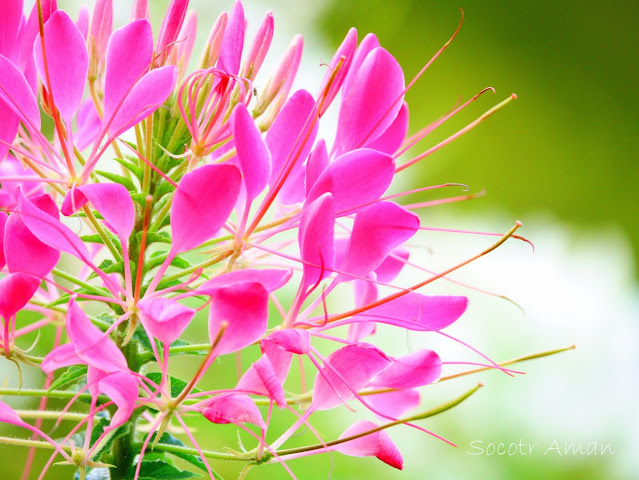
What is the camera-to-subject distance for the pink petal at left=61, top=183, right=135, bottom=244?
14.5 inches

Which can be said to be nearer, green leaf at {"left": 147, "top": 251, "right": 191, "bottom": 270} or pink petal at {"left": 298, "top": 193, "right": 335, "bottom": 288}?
pink petal at {"left": 298, "top": 193, "right": 335, "bottom": 288}

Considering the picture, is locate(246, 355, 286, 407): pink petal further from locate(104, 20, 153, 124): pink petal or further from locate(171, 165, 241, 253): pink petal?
→ locate(104, 20, 153, 124): pink petal

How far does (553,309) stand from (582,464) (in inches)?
13.4

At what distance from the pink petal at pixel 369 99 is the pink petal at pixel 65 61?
17 centimetres

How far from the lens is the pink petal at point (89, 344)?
338mm

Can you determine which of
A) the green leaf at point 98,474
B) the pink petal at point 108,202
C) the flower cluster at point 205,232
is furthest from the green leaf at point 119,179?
the green leaf at point 98,474

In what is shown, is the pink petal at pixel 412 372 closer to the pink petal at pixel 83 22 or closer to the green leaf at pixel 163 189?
the green leaf at pixel 163 189

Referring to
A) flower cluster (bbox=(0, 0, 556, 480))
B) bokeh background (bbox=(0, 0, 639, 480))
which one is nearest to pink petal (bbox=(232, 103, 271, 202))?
flower cluster (bbox=(0, 0, 556, 480))

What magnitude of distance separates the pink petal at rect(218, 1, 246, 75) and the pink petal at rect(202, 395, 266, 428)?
20cm

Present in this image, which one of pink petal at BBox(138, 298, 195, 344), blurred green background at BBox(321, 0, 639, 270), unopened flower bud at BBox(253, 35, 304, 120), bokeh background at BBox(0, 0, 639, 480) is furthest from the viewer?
blurred green background at BBox(321, 0, 639, 270)

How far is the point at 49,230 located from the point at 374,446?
0.23 m

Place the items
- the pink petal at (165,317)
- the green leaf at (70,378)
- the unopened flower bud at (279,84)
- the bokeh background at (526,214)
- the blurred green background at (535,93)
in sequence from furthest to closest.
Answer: the blurred green background at (535,93) → the bokeh background at (526,214) → the unopened flower bud at (279,84) → the green leaf at (70,378) → the pink petal at (165,317)

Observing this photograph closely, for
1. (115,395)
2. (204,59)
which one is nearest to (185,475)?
(115,395)

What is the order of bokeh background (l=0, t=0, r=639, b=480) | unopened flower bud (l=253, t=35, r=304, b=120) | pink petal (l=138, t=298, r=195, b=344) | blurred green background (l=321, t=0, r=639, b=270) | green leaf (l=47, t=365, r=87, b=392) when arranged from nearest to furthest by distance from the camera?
1. pink petal (l=138, t=298, r=195, b=344)
2. green leaf (l=47, t=365, r=87, b=392)
3. unopened flower bud (l=253, t=35, r=304, b=120)
4. bokeh background (l=0, t=0, r=639, b=480)
5. blurred green background (l=321, t=0, r=639, b=270)
